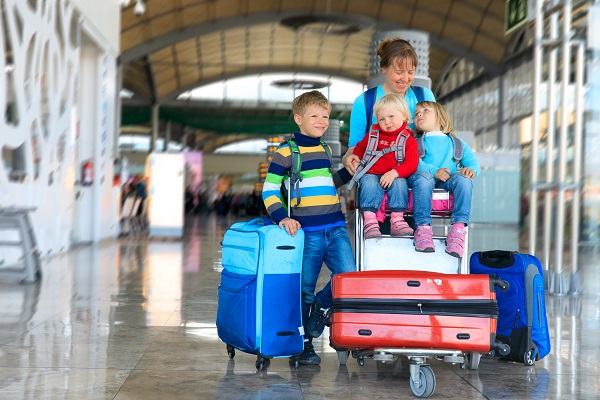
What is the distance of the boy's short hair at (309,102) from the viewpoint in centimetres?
419

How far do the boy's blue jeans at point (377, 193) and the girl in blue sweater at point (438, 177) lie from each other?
0.21 ft

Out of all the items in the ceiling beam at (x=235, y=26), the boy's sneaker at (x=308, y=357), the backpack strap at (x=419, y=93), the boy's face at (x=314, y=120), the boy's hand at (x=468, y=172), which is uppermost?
the ceiling beam at (x=235, y=26)

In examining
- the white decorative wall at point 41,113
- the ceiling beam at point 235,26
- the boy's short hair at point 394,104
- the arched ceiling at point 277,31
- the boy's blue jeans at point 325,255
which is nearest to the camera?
the boy's short hair at point 394,104

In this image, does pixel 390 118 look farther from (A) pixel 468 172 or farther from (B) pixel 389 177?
(A) pixel 468 172

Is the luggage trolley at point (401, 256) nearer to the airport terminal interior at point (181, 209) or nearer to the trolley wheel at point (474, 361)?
the airport terminal interior at point (181, 209)

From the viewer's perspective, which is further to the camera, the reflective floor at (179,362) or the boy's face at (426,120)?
the boy's face at (426,120)

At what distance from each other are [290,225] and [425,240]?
661mm

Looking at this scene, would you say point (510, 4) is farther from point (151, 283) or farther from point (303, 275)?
point (303, 275)

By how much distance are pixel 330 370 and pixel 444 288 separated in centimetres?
84

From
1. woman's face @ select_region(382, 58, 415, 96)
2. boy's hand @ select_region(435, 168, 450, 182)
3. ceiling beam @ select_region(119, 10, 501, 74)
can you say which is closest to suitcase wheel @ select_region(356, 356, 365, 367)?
boy's hand @ select_region(435, 168, 450, 182)

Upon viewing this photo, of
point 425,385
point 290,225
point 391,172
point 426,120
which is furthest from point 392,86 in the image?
point 425,385

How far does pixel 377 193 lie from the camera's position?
394cm

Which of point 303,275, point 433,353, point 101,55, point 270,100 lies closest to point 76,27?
point 101,55

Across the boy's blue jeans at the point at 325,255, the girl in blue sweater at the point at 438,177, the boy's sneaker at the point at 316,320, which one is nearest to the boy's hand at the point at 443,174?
the girl in blue sweater at the point at 438,177
